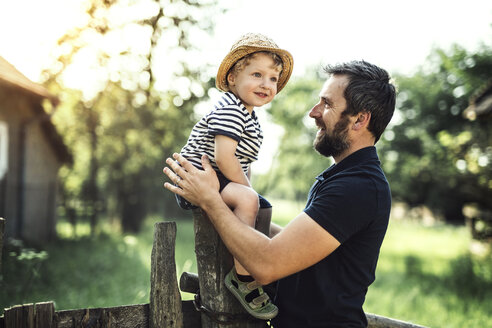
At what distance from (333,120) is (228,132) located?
0.58m

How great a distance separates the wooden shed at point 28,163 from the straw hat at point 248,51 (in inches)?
290

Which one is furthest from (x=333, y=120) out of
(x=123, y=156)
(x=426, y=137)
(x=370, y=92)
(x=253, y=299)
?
(x=426, y=137)

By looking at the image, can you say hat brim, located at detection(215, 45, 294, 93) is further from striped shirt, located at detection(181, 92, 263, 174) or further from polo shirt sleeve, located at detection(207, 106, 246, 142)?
polo shirt sleeve, located at detection(207, 106, 246, 142)

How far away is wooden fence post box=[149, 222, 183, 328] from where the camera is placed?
211cm

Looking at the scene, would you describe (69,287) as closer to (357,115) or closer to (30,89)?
(30,89)

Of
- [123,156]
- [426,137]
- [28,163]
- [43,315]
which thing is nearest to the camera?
[43,315]

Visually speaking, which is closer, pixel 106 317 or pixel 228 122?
pixel 106 317

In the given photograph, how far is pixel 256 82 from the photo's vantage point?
97.0 inches

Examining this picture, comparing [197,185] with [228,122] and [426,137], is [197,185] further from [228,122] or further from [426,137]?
[426,137]

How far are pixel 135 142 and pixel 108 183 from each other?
4814 mm

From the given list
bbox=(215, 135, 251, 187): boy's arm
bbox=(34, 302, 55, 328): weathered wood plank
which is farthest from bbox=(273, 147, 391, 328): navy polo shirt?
bbox=(34, 302, 55, 328): weathered wood plank

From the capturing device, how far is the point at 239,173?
7.44ft

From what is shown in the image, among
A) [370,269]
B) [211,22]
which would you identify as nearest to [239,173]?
[370,269]

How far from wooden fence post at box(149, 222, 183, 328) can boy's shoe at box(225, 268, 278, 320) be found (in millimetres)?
291
